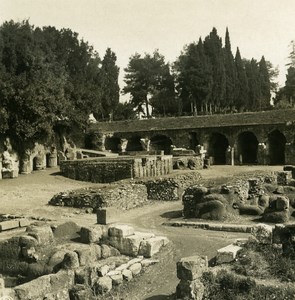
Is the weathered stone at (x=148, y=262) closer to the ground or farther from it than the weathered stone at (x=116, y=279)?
farther from it

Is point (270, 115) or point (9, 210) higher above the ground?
point (270, 115)

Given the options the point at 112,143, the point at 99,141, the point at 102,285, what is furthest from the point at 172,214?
the point at 112,143

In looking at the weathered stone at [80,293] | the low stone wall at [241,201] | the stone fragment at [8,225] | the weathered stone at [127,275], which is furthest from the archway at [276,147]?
the weathered stone at [80,293]

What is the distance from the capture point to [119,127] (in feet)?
159

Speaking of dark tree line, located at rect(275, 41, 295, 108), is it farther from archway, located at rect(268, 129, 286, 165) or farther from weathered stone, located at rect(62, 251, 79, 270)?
weathered stone, located at rect(62, 251, 79, 270)

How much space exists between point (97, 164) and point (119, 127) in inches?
665

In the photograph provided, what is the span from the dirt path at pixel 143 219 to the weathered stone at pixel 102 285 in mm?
240

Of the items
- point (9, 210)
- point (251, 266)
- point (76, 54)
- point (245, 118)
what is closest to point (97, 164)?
point (9, 210)

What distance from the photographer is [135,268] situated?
12938 mm

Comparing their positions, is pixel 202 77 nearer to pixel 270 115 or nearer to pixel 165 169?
pixel 270 115

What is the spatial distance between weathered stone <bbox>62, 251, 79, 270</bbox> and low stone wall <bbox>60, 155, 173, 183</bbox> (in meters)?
17.5

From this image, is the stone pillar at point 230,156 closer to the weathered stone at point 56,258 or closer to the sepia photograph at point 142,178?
the sepia photograph at point 142,178

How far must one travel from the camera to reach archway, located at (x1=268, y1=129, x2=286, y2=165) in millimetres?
41750

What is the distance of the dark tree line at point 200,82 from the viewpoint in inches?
2283
